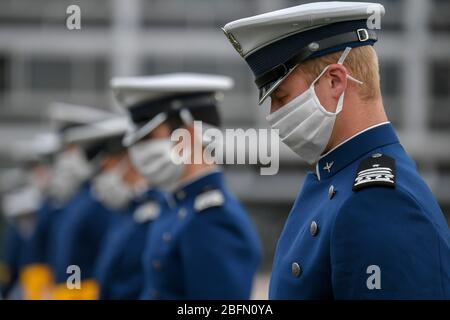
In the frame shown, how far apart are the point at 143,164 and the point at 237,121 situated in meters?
22.3

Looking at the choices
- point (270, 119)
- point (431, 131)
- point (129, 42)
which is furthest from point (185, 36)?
point (270, 119)

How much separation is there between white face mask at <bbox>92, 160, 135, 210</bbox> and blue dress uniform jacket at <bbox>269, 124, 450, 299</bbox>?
3923 millimetres

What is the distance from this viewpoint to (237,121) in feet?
89.4

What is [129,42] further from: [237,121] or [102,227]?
[102,227]

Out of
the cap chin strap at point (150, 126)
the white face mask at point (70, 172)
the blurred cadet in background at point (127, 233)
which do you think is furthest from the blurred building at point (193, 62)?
the cap chin strap at point (150, 126)

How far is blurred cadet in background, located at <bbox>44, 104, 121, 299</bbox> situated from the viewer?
24.7ft

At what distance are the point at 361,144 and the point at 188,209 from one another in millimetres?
1796

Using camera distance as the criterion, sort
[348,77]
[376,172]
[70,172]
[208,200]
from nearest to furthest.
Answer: [376,172] < [348,77] < [208,200] < [70,172]

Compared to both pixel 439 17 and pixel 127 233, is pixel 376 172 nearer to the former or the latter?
pixel 127 233

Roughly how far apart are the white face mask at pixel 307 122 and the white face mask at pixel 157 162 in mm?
1856

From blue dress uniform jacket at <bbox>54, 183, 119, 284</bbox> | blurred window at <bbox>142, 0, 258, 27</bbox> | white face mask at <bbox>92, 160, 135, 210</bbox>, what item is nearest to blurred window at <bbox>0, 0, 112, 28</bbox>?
blurred window at <bbox>142, 0, 258, 27</bbox>

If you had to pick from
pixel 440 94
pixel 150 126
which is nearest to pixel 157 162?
pixel 150 126

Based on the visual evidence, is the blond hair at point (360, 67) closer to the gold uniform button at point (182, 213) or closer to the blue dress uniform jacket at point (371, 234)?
the blue dress uniform jacket at point (371, 234)

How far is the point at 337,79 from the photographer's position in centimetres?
269
